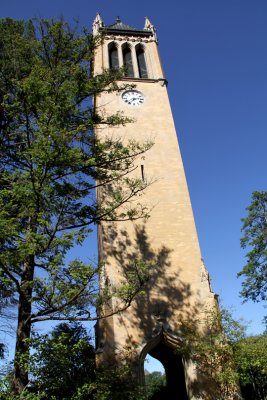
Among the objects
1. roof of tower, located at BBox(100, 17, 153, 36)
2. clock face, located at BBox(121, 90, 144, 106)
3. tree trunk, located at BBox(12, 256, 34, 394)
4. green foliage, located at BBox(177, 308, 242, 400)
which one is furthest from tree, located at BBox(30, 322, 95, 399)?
roof of tower, located at BBox(100, 17, 153, 36)

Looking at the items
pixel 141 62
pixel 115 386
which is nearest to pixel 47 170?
pixel 115 386

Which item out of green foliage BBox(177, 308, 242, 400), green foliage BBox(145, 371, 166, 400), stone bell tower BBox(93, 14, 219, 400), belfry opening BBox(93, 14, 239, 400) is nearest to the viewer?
green foliage BBox(177, 308, 242, 400)

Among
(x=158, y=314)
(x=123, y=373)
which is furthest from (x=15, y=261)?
(x=158, y=314)

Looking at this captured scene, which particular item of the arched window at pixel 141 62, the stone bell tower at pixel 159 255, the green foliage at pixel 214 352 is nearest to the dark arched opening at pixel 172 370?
the stone bell tower at pixel 159 255

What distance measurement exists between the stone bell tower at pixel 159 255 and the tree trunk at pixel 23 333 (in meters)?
4.88

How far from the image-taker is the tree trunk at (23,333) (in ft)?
26.0

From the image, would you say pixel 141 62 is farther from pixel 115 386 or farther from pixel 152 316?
pixel 115 386

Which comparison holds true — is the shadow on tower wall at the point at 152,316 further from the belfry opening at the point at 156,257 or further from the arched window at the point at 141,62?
the arched window at the point at 141,62

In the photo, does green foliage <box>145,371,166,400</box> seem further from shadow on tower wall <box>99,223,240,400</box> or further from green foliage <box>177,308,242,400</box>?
green foliage <box>177,308,242,400</box>

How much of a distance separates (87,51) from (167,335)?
10748 millimetres

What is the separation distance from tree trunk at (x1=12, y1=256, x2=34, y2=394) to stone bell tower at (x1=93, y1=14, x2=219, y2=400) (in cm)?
488

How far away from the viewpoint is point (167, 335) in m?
14.0

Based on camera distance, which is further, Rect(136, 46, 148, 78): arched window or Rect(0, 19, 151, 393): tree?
Rect(136, 46, 148, 78): arched window

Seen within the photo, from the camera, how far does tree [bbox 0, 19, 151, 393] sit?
8578 millimetres
